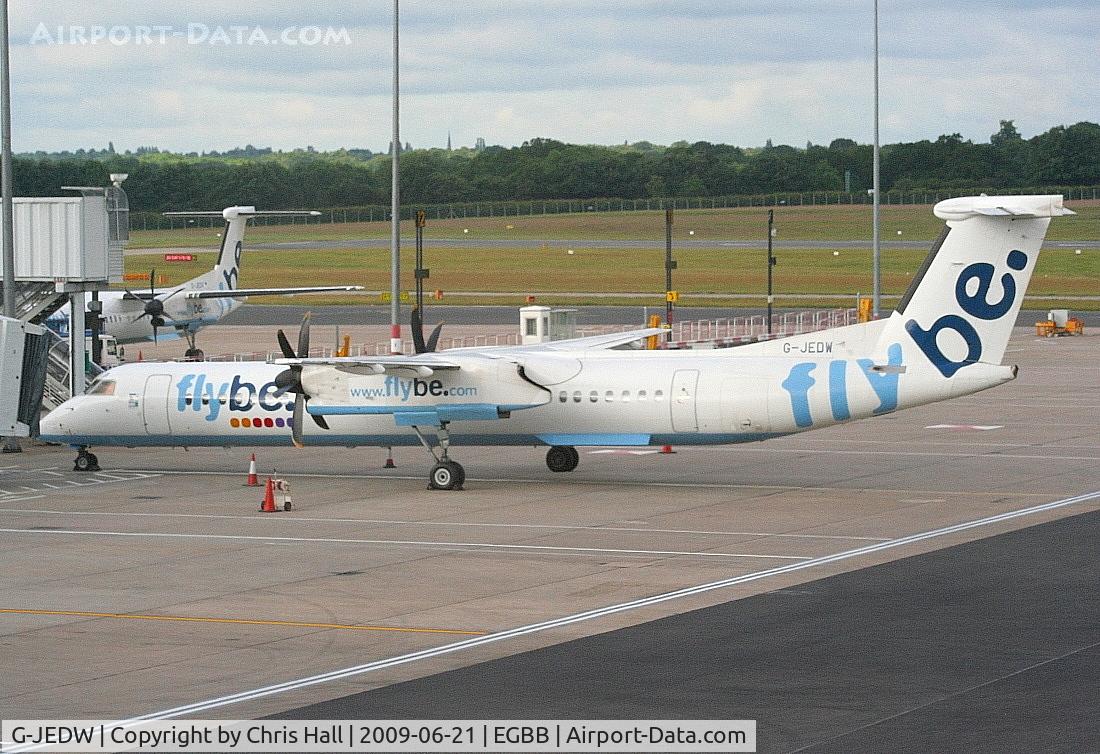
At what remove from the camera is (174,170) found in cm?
16750

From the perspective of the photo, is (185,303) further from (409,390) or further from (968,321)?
(968,321)

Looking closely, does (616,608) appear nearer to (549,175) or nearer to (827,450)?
(827,450)

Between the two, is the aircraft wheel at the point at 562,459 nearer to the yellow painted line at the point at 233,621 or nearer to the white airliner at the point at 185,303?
the yellow painted line at the point at 233,621

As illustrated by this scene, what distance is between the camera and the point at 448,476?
32812mm

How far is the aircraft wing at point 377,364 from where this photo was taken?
32031 mm

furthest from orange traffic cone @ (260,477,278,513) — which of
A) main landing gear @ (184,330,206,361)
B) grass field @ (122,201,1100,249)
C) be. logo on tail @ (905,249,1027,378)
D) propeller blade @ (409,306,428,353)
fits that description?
grass field @ (122,201,1100,249)

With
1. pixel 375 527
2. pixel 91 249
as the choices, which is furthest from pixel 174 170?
pixel 375 527

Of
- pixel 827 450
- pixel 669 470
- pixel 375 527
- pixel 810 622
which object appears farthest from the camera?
pixel 827 450

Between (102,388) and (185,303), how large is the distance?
1106 inches

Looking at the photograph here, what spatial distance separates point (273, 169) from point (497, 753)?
168799 millimetres

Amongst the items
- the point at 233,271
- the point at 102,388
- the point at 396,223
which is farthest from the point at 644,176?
the point at 102,388

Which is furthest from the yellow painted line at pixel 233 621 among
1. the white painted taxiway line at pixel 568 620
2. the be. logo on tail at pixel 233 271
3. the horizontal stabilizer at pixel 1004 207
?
the be. logo on tail at pixel 233 271

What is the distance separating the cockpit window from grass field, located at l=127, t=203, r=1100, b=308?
6436 cm

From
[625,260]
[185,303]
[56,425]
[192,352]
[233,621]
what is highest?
[625,260]
